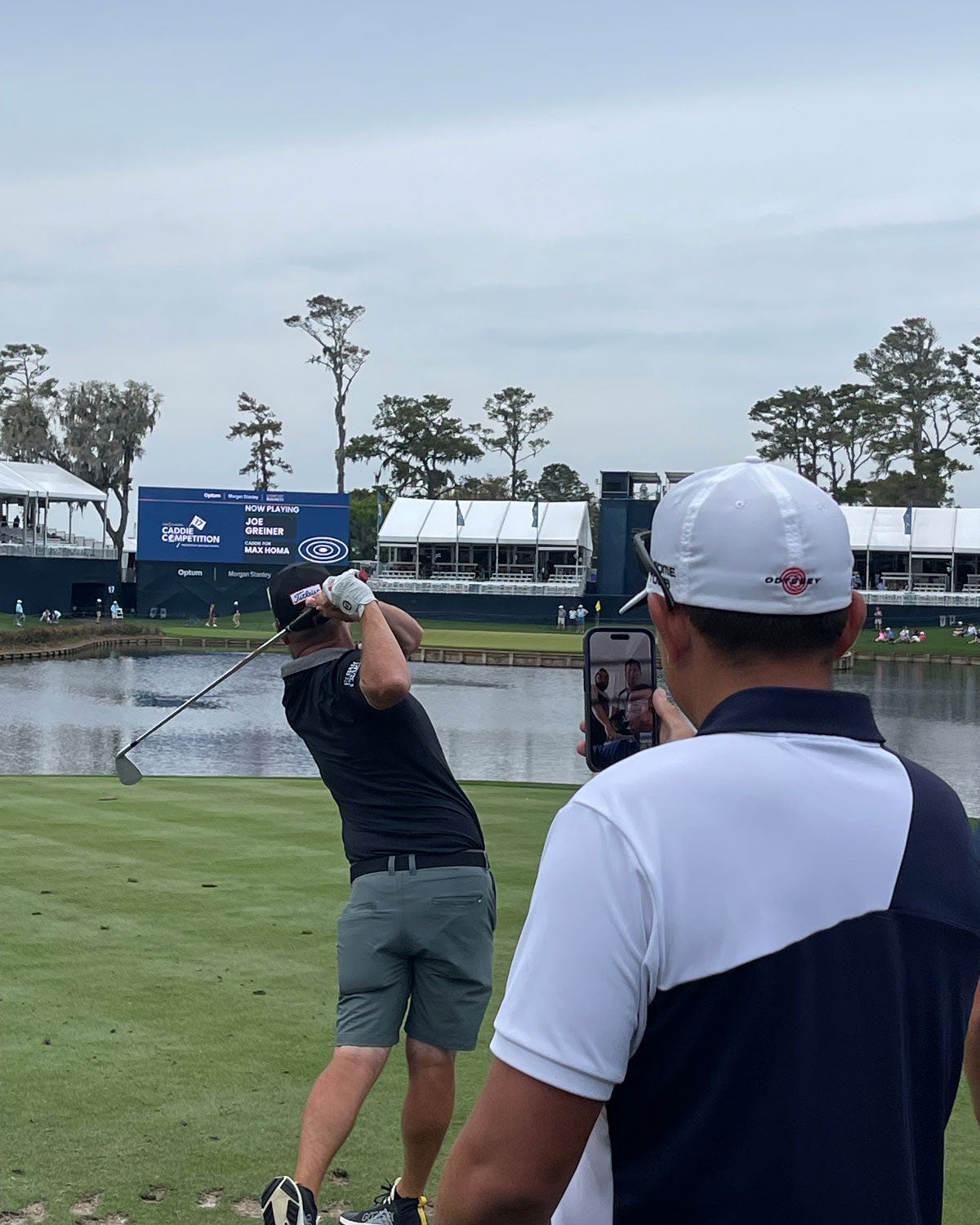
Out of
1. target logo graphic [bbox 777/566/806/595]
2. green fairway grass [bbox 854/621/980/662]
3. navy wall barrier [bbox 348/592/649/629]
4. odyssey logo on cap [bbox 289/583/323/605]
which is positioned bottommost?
green fairway grass [bbox 854/621/980/662]

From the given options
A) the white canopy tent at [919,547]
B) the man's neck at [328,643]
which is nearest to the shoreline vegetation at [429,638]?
the white canopy tent at [919,547]

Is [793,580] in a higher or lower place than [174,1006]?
higher

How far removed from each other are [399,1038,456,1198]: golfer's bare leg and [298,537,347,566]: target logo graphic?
58220mm

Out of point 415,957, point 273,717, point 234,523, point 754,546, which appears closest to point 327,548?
point 234,523

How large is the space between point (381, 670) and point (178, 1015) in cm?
258

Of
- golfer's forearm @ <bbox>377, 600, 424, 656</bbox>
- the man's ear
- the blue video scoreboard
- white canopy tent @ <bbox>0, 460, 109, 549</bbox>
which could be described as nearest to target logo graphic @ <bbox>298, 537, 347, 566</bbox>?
the blue video scoreboard

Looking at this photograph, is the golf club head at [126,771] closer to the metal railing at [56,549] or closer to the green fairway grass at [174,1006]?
the green fairway grass at [174,1006]

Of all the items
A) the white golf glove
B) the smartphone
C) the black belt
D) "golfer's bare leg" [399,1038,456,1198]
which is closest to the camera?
the smartphone

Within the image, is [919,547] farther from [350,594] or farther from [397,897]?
[397,897]

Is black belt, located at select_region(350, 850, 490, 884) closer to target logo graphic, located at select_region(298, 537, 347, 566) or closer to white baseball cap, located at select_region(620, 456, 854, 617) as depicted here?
white baseball cap, located at select_region(620, 456, 854, 617)

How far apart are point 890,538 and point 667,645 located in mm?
73520

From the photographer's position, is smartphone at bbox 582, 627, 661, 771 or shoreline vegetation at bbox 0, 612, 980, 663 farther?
shoreline vegetation at bbox 0, 612, 980, 663

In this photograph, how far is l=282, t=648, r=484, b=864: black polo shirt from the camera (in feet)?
13.6

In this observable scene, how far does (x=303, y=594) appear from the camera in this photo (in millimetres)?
4352
